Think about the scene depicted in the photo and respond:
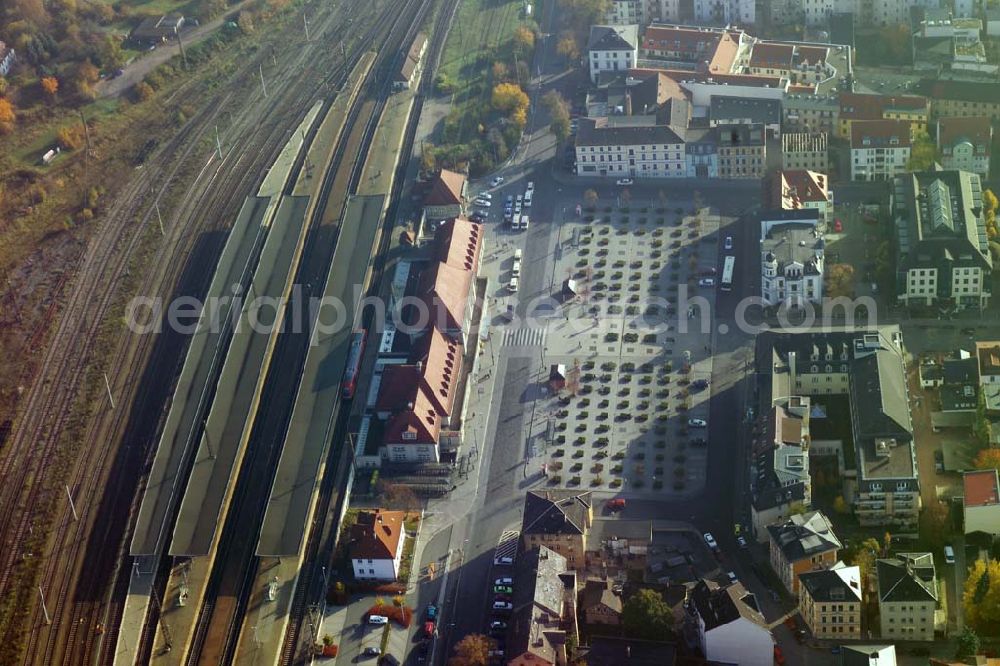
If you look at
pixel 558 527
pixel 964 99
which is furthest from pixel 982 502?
pixel 964 99

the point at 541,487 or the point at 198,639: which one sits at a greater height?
the point at 541,487

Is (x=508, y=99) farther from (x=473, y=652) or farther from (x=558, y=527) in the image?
(x=473, y=652)

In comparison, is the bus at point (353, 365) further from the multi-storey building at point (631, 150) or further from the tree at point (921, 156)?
the tree at point (921, 156)

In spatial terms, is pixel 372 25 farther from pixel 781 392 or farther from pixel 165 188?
pixel 781 392

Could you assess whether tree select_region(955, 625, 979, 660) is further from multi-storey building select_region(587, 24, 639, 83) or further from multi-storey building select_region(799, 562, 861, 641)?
multi-storey building select_region(587, 24, 639, 83)

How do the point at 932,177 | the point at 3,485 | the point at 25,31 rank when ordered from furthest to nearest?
the point at 25,31
the point at 932,177
the point at 3,485

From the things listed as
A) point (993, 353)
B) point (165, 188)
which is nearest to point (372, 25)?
point (165, 188)

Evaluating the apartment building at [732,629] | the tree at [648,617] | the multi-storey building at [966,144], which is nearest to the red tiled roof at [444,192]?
the multi-storey building at [966,144]

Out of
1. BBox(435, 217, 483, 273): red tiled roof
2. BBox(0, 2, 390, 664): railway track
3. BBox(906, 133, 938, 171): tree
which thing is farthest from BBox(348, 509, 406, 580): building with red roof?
BBox(906, 133, 938, 171): tree
